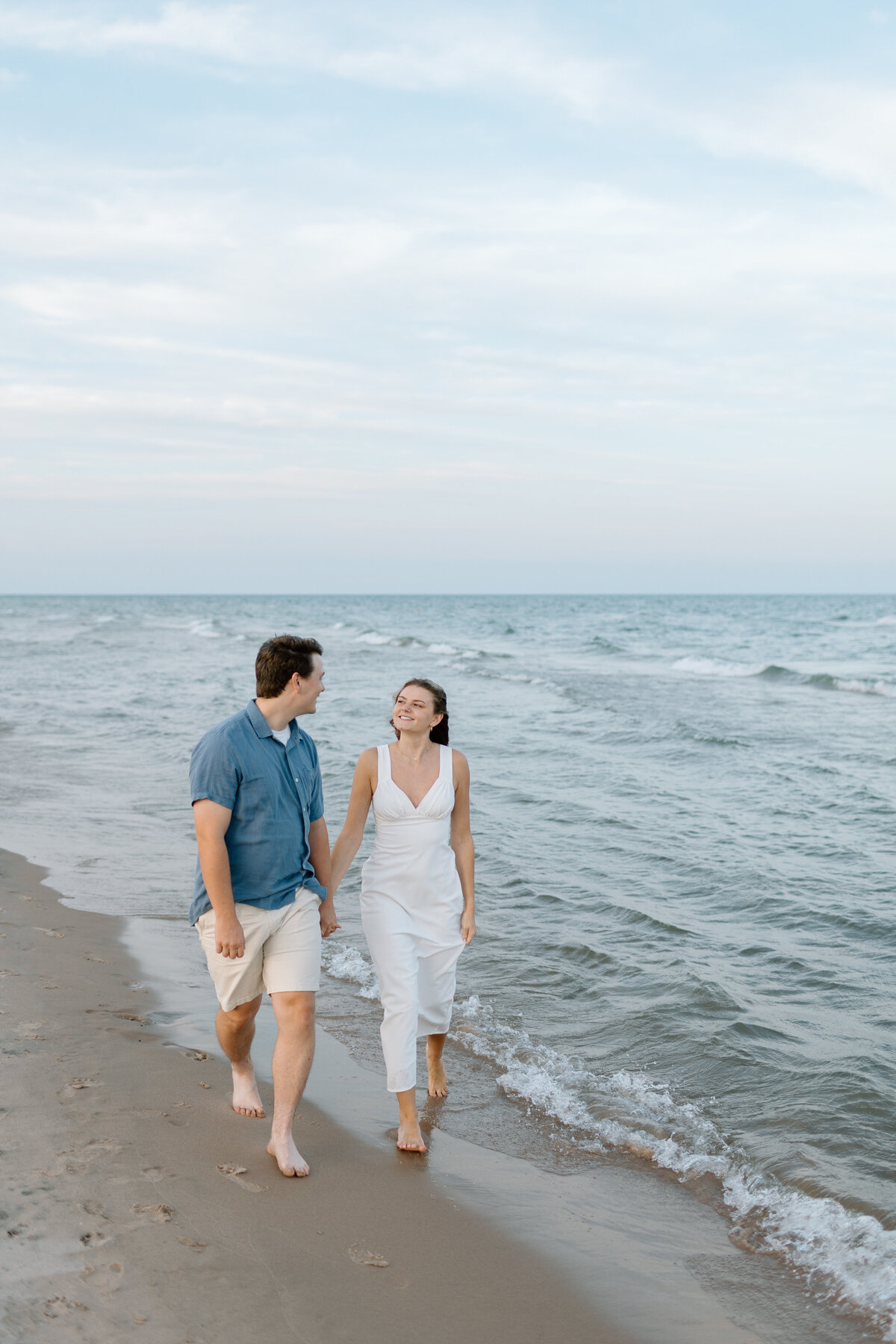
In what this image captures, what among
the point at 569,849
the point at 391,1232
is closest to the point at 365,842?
the point at 569,849

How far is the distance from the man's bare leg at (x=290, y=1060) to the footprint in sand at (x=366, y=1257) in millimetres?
477

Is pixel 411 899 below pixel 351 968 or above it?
above

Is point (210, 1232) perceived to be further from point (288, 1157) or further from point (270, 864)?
point (270, 864)

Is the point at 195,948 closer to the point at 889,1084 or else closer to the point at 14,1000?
the point at 14,1000

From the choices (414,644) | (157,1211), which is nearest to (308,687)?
(157,1211)

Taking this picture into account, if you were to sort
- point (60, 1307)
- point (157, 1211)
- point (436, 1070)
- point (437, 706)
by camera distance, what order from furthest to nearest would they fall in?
point (436, 1070) → point (437, 706) → point (157, 1211) → point (60, 1307)

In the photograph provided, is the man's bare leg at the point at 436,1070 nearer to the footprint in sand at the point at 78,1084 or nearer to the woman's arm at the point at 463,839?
the woman's arm at the point at 463,839

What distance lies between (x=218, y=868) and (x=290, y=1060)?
76 cm

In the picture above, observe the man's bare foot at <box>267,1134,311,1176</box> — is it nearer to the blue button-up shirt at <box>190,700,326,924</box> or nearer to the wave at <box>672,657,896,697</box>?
the blue button-up shirt at <box>190,700,326,924</box>

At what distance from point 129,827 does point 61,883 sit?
87.3 inches

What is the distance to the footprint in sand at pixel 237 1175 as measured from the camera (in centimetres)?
367

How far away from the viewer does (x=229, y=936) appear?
368 cm

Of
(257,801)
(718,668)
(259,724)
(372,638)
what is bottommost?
(718,668)

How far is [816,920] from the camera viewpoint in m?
Answer: 7.57
